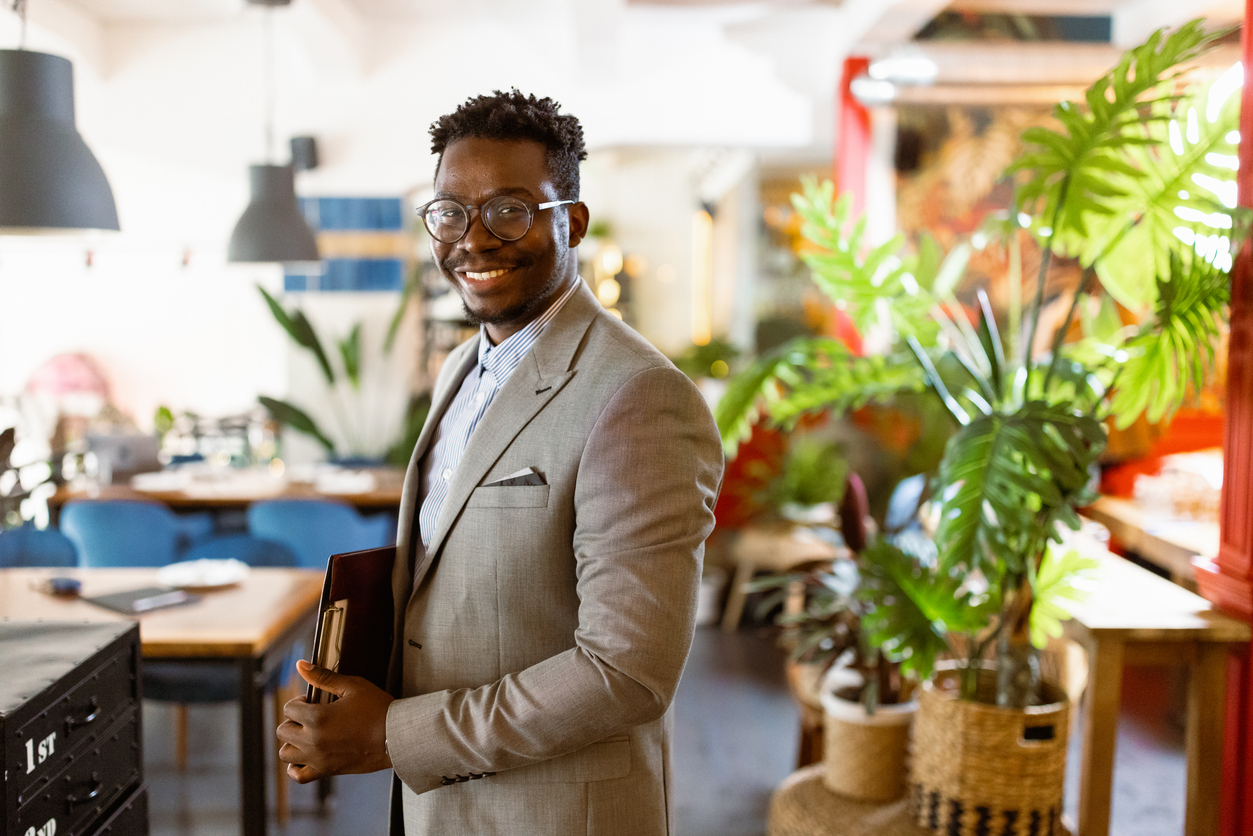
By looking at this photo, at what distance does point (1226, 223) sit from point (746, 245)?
25.1 feet

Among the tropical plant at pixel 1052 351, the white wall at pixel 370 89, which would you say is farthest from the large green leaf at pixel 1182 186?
the white wall at pixel 370 89

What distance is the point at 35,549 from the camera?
3.23 m

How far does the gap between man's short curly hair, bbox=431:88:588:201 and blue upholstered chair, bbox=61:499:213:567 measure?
2868 mm

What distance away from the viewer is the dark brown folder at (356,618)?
126 cm

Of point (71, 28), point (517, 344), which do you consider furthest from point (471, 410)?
point (71, 28)

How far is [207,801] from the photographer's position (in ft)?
10.4

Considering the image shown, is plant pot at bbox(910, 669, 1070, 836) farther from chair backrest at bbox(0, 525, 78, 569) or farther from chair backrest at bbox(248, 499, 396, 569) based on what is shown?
chair backrest at bbox(0, 525, 78, 569)

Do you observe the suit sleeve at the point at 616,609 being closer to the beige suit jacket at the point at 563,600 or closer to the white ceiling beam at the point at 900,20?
the beige suit jacket at the point at 563,600

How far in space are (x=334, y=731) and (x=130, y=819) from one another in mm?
683

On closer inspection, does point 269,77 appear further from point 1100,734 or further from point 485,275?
point 1100,734

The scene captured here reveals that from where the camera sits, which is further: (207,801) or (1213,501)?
(1213,501)

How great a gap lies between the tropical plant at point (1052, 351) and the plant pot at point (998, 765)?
0.10 meters

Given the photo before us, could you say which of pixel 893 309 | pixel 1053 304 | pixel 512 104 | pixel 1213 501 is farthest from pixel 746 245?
pixel 512 104

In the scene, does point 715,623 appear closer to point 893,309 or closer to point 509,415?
point 893,309
